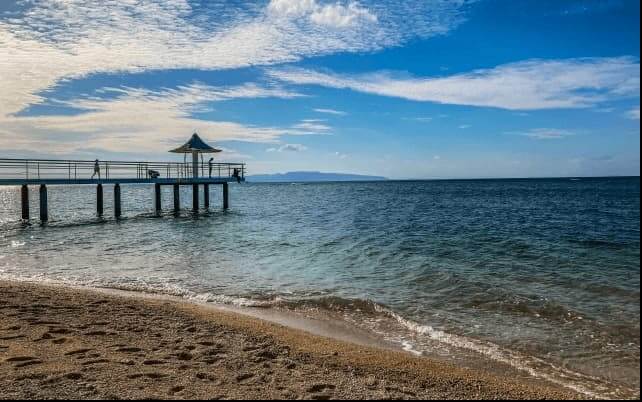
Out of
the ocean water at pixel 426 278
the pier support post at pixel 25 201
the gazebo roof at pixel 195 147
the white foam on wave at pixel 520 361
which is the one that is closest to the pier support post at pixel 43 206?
the pier support post at pixel 25 201

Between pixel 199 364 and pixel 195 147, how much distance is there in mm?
30890

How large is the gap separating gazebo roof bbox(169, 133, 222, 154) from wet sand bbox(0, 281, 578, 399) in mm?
27273

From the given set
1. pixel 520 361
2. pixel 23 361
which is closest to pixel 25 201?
pixel 23 361

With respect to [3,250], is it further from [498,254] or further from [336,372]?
[498,254]

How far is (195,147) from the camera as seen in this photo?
34.5m

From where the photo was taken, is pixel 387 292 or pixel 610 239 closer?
pixel 387 292

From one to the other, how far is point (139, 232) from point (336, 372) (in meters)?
20.3

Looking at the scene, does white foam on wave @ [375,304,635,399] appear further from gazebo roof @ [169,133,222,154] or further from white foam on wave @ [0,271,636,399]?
gazebo roof @ [169,133,222,154]

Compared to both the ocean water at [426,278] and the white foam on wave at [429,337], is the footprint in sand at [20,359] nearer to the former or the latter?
the white foam on wave at [429,337]

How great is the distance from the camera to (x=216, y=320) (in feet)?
25.5

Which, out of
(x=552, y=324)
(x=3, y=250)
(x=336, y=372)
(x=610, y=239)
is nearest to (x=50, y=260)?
(x=3, y=250)

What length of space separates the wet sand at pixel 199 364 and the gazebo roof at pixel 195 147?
89.5 feet

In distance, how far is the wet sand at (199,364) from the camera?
4.58 m

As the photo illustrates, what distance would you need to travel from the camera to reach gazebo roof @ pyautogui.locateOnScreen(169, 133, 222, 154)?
1352 inches
